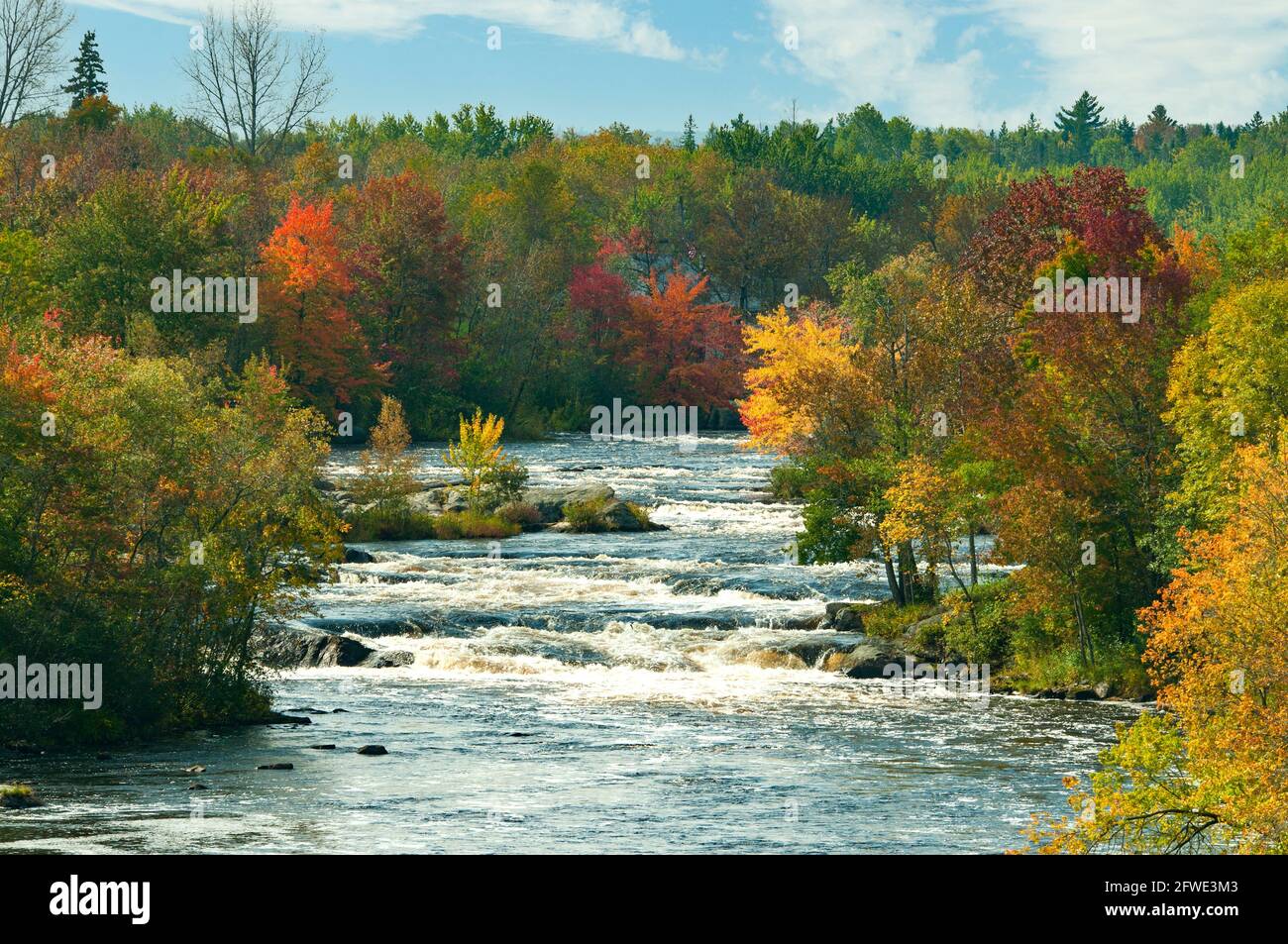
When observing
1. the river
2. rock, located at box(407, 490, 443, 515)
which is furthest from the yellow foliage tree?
rock, located at box(407, 490, 443, 515)

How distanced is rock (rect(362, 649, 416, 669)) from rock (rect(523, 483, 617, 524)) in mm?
21205

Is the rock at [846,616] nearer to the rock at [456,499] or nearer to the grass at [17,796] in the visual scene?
the rock at [456,499]

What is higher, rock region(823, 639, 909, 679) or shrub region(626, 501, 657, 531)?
shrub region(626, 501, 657, 531)

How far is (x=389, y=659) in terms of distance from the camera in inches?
1580

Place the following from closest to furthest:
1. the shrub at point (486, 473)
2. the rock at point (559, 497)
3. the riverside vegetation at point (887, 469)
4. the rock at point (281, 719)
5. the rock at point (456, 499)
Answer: the riverside vegetation at point (887, 469), the rock at point (281, 719), the rock at point (559, 497), the rock at point (456, 499), the shrub at point (486, 473)

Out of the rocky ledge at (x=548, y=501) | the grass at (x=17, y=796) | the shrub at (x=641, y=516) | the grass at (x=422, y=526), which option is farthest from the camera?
the rocky ledge at (x=548, y=501)

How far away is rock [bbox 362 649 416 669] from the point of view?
131 feet

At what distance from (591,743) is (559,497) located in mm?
32141

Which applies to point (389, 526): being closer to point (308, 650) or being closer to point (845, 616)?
point (308, 650)

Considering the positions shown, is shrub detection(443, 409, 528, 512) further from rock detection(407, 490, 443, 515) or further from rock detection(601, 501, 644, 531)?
rock detection(601, 501, 644, 531)

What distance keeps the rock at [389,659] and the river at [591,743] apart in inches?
16.5

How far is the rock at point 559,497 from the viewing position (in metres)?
61.7

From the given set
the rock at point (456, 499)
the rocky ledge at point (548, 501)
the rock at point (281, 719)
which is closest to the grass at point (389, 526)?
the rocky ledge at point (548, 501)
